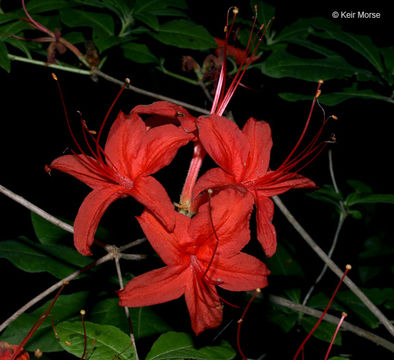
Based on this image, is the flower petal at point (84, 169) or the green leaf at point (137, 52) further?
the green leaf at point (137, 52)

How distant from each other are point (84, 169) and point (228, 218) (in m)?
Result: 0.50

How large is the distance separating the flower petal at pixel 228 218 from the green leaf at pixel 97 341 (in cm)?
37

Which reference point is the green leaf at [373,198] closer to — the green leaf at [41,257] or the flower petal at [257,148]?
the flower petal at [257,148]

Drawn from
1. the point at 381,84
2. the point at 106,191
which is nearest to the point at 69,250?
the point at 106,191

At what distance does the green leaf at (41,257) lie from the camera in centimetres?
182

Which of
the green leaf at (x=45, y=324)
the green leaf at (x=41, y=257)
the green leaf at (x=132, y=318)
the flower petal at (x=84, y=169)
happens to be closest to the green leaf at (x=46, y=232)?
the green leaf at (x=41, y=257)

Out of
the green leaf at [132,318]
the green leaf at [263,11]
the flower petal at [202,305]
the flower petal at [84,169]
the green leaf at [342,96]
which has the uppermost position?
the green leaf at [263,11]

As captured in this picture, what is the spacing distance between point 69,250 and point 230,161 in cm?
97

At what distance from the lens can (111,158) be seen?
150 cm

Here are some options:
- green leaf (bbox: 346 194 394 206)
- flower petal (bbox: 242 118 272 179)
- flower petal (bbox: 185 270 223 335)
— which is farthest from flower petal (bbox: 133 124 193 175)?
green leaf (bbox: 346 194 394 206)

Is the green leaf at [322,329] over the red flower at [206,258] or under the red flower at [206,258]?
under

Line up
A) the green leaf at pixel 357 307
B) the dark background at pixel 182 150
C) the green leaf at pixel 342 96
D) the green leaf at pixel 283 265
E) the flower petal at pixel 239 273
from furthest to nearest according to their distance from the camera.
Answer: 1. the dark background at pixel 182 150
2. the green leaf at pixel 283 265
3. the green leaf at pixel 357 307
4. the green leaf at pixel 342 96
5. the flower petal at pixel 239 273

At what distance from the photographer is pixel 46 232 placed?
2.04m

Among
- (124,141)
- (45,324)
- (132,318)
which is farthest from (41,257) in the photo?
(124,141)
